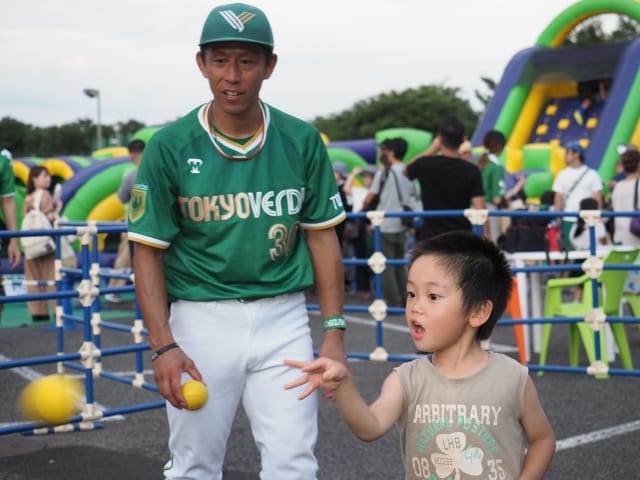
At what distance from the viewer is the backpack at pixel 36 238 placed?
1192 cm

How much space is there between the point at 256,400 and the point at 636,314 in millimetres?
6441

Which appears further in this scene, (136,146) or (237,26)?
(136,146)

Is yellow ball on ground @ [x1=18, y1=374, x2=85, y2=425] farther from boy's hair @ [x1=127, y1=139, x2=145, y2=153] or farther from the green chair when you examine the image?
boy's hair @ [x1=127, y1=139, x2=145, y2=153]

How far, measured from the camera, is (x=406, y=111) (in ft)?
222

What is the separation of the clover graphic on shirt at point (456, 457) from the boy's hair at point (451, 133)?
5833mm

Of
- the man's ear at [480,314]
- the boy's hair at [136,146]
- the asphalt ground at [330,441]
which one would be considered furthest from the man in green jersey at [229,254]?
the boy's hair at [136,146]

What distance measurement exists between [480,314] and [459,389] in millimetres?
213

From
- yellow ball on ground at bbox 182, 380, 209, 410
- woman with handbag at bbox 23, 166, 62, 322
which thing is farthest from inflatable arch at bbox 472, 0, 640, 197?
yellow ball on ground at bbox 182, 380, 209, 410

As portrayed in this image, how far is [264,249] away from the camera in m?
3.31

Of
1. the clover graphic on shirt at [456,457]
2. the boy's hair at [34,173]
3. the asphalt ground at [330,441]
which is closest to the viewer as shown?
the clover graphic on shirt at [456,457]

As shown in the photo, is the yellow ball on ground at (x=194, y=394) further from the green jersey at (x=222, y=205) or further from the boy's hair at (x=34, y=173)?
the boy's hair at (x=34, y=173)

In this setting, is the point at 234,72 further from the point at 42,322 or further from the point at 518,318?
the point at 42,322

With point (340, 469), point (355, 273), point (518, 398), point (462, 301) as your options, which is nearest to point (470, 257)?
point (462, 301)

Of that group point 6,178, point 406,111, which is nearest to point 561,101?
point 6,178
